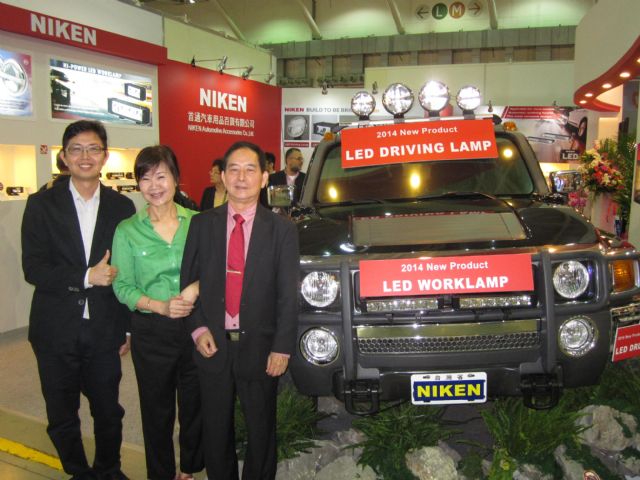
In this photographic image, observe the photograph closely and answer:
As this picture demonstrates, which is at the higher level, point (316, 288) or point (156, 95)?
point (156, 95)

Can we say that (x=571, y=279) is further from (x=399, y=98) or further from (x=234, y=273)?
(x=399, y=98)

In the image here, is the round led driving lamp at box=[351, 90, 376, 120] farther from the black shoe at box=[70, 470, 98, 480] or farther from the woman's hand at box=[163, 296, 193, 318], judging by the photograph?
the black shoe at box=[70, 470, 98, 480]

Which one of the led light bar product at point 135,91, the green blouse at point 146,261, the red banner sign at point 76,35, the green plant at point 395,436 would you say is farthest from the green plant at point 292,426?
the led light bar product at point 135,91

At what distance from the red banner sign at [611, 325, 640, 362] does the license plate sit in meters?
0.65

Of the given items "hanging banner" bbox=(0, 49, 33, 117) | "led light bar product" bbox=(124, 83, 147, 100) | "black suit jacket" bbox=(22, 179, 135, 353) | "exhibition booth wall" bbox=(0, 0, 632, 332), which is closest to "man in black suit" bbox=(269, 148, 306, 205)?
"exhibition booth wall" bbox=(0, 0, 632, 332)

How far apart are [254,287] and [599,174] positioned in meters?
7.84

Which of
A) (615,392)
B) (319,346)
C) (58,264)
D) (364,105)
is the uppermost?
(364,105)

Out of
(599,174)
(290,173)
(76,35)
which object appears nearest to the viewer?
(76,35)

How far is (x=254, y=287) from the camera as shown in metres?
2.46

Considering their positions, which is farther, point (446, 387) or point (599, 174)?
point (599, 174)

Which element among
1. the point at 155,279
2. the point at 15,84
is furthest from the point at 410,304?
the point at 15,84

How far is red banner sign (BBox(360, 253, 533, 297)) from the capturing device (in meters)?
2.59

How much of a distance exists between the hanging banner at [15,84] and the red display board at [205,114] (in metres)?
3.08

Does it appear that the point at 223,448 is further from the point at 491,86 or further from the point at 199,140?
the point at 491,86
